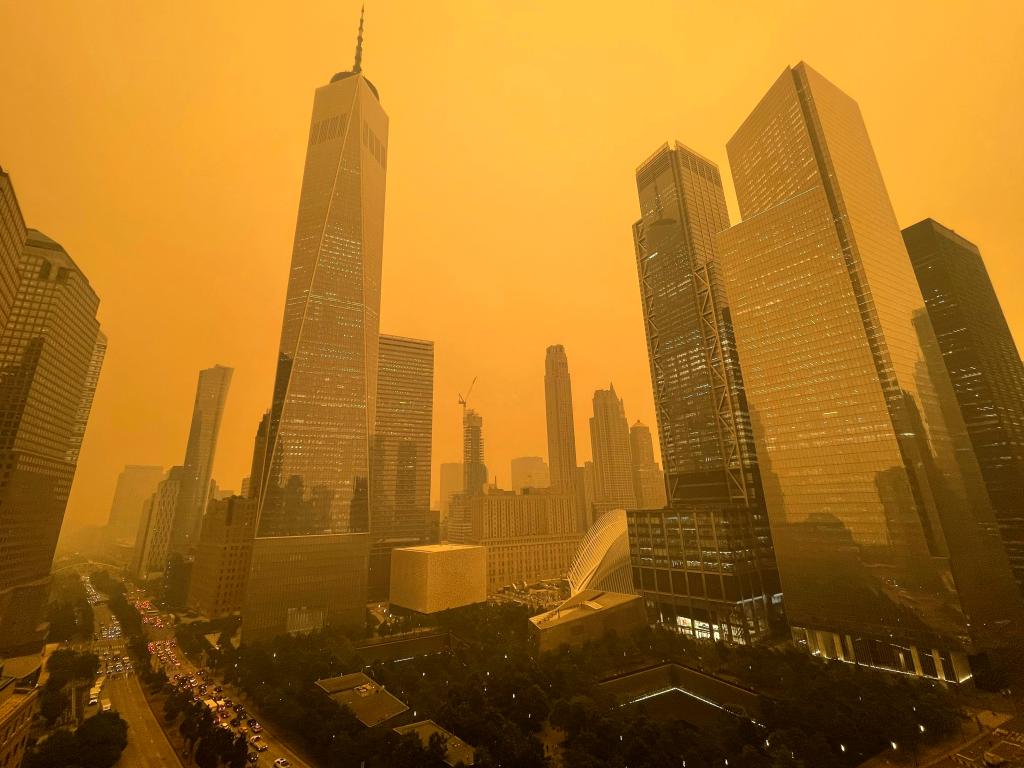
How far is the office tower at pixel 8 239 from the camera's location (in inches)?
1820

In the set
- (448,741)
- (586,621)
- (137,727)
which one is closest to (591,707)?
(448,741)

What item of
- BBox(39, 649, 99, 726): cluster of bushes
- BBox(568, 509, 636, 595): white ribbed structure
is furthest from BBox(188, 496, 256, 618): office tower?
BBox(568, 509, 636, 595): white ribbed structure

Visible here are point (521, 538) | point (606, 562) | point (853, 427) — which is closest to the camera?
point (853, 427)

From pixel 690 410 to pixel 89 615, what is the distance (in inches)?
6727

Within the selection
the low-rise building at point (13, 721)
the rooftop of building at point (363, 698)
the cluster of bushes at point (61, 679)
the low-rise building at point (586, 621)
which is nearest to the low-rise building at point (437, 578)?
the low-rise building at point (586, 621)

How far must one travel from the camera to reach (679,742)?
43.9m

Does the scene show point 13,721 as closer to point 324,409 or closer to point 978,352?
point 324,409

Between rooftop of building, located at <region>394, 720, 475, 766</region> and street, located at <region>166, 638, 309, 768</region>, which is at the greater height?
rooftop of building, located at <region>394, 720, 475, 766</region>

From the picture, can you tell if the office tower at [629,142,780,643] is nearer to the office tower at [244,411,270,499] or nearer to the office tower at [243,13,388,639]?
the office tower at [243,13,388,639]

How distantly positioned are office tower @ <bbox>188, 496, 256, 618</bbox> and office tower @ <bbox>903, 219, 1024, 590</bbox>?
18869 cm

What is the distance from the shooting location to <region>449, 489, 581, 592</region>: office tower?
543ft

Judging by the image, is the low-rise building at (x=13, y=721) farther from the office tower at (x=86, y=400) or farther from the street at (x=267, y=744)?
the office tower at (x=86, y=400)

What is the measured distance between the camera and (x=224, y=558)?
412 ft

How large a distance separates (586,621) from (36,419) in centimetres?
11930
